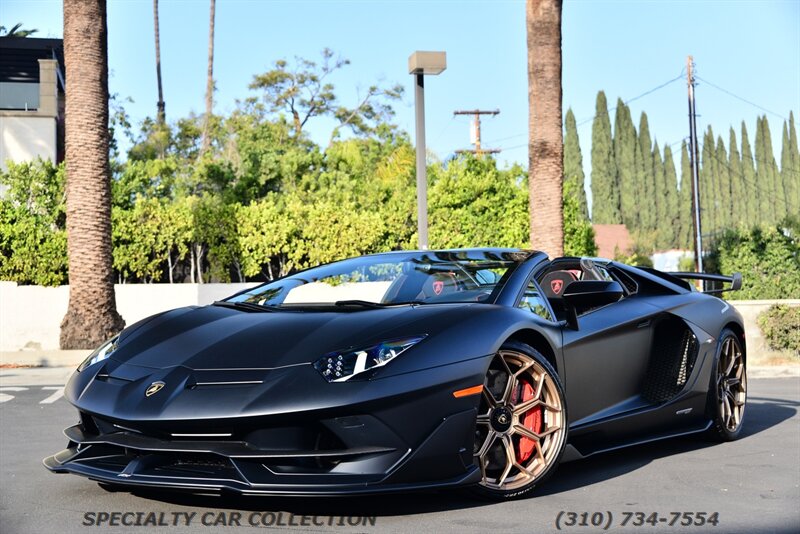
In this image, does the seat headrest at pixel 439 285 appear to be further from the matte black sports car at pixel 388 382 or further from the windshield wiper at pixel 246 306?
the windshield wiper at pixel 246 306

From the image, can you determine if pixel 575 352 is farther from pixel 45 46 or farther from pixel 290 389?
pixel 45 46

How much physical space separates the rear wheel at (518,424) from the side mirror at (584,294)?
0.55 m

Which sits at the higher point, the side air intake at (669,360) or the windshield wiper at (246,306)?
the windshield wiper at (246,306)

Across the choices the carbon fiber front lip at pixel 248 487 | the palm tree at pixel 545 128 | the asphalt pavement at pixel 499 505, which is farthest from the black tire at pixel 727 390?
the palm tree at pixel 545 128

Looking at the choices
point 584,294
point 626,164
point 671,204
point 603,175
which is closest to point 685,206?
point 671,204

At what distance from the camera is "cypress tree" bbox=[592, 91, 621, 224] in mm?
81250

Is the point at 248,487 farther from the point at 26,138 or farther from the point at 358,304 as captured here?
the point at 26,138

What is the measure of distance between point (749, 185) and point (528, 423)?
8666 cm

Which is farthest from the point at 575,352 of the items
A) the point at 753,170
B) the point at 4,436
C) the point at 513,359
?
the point at 753,170

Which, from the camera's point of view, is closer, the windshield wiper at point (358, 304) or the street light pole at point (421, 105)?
the windshield wiper at point (358, 304)

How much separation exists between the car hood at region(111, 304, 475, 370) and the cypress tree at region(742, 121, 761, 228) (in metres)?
84.6

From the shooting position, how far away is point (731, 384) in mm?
7359

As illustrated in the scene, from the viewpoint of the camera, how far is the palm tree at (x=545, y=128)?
16766 millimetres

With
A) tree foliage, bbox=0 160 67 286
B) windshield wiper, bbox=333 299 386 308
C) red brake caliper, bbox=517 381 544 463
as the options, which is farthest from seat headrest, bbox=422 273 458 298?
tree foliage, bbox=0 160 67 286
